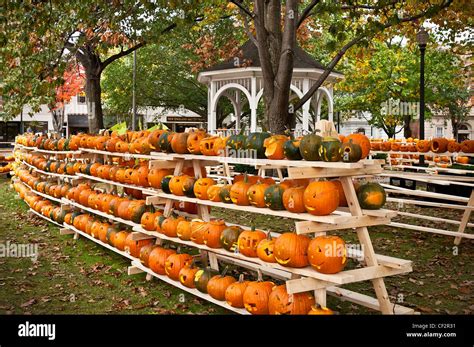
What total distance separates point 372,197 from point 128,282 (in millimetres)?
3653

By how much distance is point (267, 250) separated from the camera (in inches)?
211

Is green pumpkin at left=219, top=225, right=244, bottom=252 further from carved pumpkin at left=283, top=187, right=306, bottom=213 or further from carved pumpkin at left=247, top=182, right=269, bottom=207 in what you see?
carved pumpkin at left=283, top=187, right=306, bottom=213

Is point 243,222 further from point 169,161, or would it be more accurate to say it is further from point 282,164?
point 282,164

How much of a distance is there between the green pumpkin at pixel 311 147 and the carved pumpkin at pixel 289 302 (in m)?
1.32

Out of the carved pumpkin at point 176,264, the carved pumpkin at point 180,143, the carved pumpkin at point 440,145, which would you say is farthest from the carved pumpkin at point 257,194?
the carved pumpkin at point 440,145

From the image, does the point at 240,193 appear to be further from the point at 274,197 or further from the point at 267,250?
the point at 267,250

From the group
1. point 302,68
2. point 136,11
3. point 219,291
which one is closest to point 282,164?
point 219,291

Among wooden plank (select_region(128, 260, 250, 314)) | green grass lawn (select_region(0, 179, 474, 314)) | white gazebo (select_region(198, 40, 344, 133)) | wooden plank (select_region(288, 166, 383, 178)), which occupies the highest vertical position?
white gazebo (select_region(198, 40, 344, 133))

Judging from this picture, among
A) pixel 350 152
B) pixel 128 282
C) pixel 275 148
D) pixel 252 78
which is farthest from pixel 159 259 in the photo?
pixel 252 78

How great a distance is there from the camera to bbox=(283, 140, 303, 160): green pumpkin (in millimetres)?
5328

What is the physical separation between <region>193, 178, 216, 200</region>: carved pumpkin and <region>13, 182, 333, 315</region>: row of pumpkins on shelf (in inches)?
32.2

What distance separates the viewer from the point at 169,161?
290 inches

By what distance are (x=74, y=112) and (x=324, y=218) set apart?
4532 cm

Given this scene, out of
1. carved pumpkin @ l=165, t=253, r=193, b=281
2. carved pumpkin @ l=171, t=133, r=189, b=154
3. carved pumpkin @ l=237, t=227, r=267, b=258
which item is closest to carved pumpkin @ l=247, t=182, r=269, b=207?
carved pumpkin @ l=237, t=227, r=267, b=258
